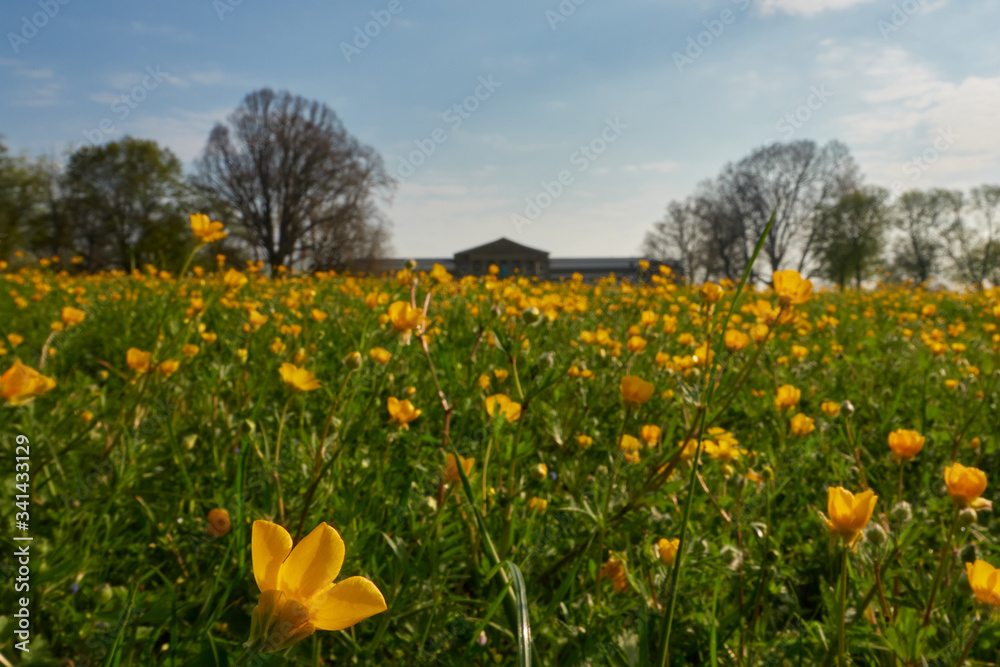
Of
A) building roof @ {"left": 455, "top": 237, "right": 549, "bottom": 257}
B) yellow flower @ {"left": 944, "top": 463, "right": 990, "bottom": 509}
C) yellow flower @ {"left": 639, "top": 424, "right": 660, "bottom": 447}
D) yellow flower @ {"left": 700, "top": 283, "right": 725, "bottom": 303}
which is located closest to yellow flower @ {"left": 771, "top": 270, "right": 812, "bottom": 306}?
yellow flower @ {"left": 700, "top": 283, "right": 725, "bottom": 303}

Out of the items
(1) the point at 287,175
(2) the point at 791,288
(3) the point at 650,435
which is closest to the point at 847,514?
(2) the point at 791,288

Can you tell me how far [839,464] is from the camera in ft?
5.56

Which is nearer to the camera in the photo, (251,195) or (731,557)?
(731,557)

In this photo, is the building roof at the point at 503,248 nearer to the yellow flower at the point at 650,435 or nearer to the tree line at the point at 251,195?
the tree line at the point at 251,195

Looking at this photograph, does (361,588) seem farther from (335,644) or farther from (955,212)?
(955,212)

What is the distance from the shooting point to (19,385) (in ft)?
3.15

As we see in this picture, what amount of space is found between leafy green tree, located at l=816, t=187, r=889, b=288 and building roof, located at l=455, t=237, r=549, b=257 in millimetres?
29384

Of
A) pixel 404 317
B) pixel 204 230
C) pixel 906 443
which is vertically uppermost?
pixel 204 230

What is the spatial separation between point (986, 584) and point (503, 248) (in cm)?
5724

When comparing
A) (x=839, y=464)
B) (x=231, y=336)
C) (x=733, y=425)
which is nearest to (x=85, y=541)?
(x=231, y=336)

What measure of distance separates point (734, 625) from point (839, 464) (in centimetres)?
92

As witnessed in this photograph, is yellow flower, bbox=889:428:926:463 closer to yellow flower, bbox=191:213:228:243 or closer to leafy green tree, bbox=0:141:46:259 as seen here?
yellow flower, bbox=191:213:228:243

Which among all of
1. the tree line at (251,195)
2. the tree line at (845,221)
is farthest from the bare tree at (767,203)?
the tree line at (251,195)

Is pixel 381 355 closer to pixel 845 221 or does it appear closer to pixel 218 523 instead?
pixel 218 523
